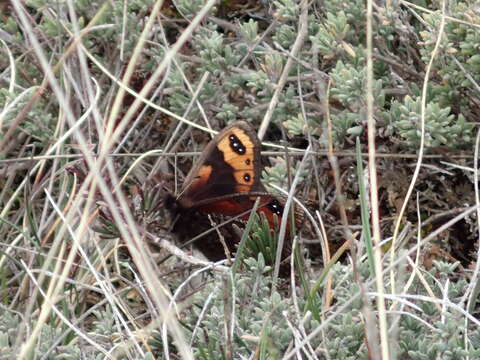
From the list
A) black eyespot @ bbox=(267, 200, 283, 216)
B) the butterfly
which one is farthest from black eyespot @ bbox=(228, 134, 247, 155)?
black eyespot @ bbox=(267, 200, 283, 216)

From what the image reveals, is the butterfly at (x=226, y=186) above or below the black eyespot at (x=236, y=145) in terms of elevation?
below

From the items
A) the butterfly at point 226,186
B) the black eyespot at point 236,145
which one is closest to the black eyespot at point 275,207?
the butterfly at point 226,186

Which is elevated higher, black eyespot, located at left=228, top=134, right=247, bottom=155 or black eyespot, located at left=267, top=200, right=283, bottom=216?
black eyespot, located at left=228, top=134, right=247, bottom=155

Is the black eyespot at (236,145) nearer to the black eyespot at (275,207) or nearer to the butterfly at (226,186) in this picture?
the butterfly at (226,186)

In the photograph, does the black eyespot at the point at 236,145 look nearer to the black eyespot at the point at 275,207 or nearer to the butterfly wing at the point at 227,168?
the butterfly wing at the point at 227,168

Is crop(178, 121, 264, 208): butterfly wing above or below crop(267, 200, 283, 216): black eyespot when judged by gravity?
above

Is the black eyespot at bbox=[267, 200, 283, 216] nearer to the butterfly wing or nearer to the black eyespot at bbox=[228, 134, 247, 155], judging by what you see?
the butterfly wing

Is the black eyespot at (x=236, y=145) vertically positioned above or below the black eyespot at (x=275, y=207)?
above

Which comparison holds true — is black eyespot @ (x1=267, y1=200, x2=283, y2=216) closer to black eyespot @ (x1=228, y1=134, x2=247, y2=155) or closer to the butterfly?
the butterfly

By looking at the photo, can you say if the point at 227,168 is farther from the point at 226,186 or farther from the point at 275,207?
the point at 275,207
